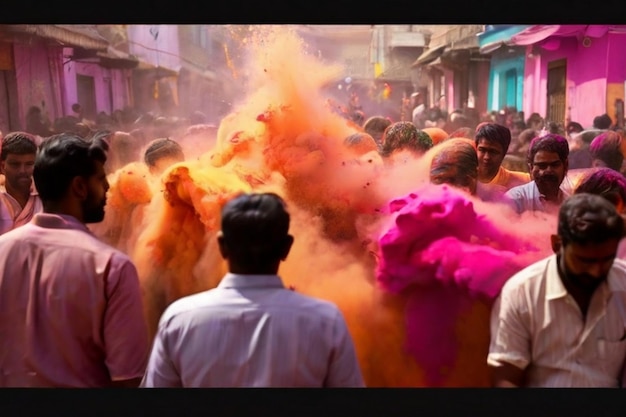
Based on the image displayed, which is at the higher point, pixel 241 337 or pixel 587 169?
pixel 587 169

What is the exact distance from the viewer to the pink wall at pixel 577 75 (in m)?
3.53

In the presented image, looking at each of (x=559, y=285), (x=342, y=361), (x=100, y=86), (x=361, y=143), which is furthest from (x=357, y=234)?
(x=100, y=86)

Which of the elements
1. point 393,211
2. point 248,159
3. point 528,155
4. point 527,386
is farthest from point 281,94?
point 527,386

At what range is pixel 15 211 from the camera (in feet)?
11.9

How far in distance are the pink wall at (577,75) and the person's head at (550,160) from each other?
135 mm

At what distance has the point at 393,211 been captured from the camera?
11.6ft

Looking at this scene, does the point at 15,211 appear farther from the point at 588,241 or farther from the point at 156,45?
the point at 588,241

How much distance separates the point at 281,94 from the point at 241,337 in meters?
1.37

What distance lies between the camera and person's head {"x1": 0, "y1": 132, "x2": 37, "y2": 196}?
11.8ft

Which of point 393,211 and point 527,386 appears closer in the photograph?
point 527,386

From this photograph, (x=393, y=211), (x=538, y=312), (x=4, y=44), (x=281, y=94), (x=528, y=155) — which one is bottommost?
(x=538, y=312)

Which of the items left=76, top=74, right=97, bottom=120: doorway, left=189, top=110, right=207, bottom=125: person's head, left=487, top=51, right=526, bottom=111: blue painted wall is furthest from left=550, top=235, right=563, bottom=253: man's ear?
left=76, top=74, right=97, bottom=120: doorway
